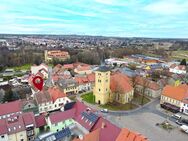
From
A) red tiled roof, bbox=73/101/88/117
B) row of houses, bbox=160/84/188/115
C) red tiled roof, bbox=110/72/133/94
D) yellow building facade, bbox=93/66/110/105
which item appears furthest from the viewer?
red tiled roof, bbox=110/72/133/94

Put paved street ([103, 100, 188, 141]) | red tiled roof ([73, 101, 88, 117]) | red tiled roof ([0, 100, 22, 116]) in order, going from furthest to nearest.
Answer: red tiled roof ([0, 100, 22, 116]) < red tiled roof ([73, 101, 88, 117]) < paved street ([103, 100, 188, 141])

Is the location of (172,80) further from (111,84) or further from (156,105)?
(111,84)

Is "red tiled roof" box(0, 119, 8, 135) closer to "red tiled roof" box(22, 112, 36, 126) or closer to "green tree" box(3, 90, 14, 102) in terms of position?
"red tiled roof" box(22, 112, 36, 126)

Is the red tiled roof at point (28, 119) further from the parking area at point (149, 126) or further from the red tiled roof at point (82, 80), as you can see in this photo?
the red tiled roof at point (82, 80)

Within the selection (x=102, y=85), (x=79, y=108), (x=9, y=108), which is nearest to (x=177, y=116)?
(x=102, y=85)

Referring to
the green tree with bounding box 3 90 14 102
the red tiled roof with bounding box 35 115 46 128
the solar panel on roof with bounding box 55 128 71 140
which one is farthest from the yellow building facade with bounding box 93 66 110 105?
the green tree with bounding box 3 90 14 102

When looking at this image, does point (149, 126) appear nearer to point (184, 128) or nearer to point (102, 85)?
point (184, 128)

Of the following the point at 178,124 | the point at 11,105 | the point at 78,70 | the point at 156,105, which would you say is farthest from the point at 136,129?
the point at 78,70
